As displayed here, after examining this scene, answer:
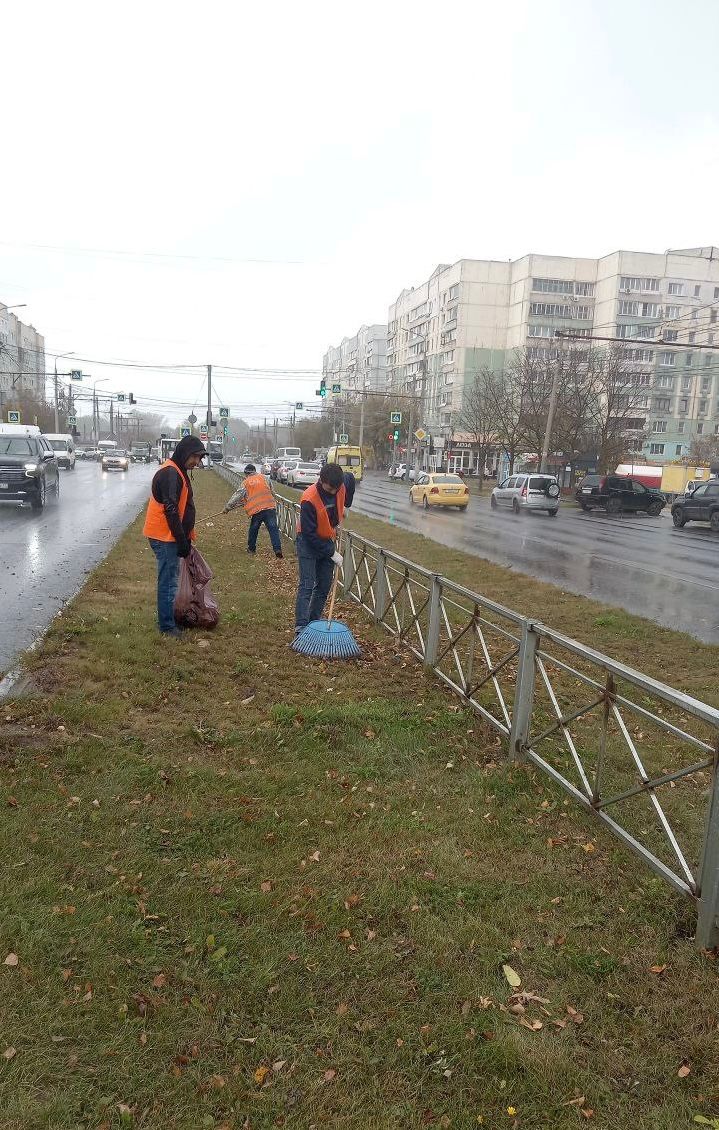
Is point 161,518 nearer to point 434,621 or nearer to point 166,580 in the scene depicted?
point 166,580

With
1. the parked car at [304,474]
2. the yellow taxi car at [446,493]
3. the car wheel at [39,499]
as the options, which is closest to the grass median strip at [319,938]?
the car wheel at [39,499]

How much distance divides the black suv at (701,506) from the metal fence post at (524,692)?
968 inches

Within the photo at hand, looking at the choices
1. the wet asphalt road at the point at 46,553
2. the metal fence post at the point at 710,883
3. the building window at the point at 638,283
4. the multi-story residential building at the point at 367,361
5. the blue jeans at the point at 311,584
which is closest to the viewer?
the metal fence post at the point at 710,883

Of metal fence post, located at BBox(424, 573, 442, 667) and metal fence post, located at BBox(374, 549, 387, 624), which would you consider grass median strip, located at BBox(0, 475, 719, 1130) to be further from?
metal fence post, located at BBox(374, 549, 387, 624)

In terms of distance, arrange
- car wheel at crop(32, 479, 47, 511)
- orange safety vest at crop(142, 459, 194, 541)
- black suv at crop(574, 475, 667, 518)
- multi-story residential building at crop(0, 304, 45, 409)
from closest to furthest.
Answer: orange safety vest at crop(142, 459, 194, 541), car wheel at crop(32, 479, 47, 511), black suv at crop(574, 475, 667, 518), multi-story residential building at crop(0, 304, 45, 409)

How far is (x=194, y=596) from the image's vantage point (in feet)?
22.9

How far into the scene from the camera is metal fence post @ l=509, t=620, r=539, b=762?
458 cm

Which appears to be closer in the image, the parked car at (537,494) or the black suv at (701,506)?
the black suv at (701,506)

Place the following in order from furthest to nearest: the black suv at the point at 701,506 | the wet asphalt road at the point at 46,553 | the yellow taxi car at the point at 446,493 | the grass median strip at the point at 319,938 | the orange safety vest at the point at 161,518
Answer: the yellow taxi car at the point at 446,493
the black suv at the point at 701,506
the wet asphalt road at the point at 46,553
the orange safety vest at the point at 161,518
the grass median strip at the point at 319,938

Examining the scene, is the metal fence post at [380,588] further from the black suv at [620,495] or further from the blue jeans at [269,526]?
the black suv at [620,495]

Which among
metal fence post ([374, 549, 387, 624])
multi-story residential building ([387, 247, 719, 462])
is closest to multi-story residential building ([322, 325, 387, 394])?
multi-story residential building ([387, 247, 719, 462])

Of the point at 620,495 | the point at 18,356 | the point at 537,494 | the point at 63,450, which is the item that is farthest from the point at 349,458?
the point at 18,356

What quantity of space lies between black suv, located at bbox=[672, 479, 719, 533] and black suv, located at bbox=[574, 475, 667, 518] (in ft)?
20.5

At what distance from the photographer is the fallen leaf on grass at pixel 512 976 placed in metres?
2.72
